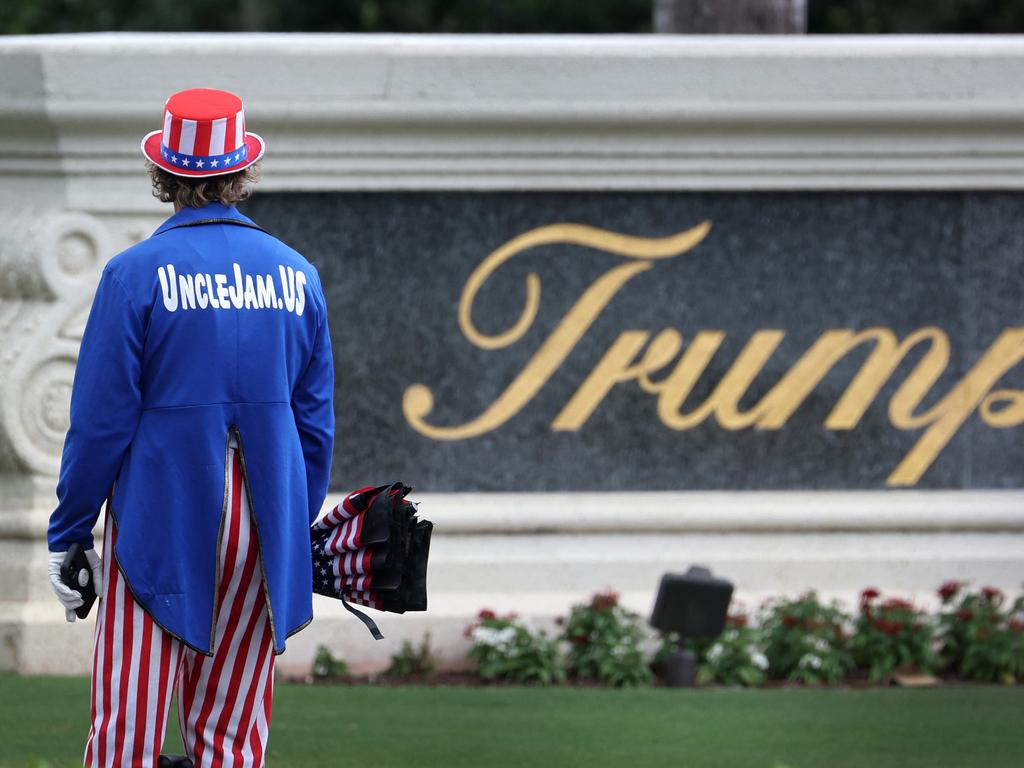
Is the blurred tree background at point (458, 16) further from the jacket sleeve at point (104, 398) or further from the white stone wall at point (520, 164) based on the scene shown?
the jacket sleeve at point (104, 398)

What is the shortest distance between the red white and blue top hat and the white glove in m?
0.92

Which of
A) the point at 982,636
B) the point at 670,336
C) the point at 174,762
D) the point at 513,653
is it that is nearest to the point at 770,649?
the point at 982,636

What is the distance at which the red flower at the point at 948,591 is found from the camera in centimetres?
739

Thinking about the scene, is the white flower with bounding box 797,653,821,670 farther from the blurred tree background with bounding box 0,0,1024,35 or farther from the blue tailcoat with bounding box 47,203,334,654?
the blurred tree background with bounding box 0,0,1024,35

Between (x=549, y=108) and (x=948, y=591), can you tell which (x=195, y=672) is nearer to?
(x=549, y=108)

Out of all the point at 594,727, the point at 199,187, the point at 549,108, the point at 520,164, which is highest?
the point at 549,108

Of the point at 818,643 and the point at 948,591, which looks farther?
the point at 948,591

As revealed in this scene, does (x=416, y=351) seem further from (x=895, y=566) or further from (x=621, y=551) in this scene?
(x=895, y=566)

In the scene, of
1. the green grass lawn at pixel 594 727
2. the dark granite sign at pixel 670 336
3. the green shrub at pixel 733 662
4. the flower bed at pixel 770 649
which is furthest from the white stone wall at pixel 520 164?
the green grass lawn at pixel 594 727

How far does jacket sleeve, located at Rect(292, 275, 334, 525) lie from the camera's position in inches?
171

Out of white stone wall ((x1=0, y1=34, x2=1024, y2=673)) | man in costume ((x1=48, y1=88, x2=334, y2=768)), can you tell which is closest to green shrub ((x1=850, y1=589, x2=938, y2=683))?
white stone wall ((x1=0, y1=34, x2=1024, y2=673))

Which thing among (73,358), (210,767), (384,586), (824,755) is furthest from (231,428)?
(73,358)

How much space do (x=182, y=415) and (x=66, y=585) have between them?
0.48m

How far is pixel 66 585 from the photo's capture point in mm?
4078
